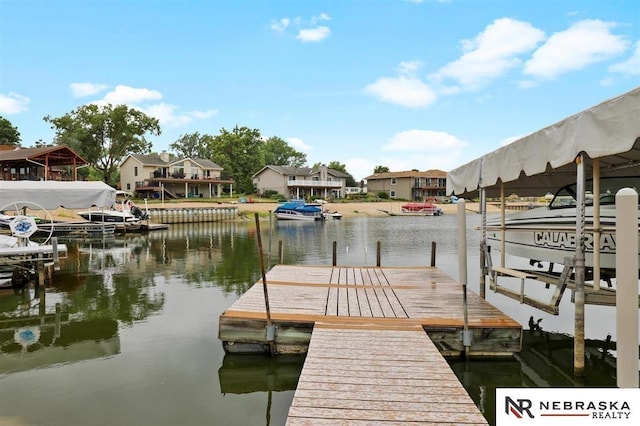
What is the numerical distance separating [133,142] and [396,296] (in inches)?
2388

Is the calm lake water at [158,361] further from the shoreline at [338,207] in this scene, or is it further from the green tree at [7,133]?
the green tree at [7,133]

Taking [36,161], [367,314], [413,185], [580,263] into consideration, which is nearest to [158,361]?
[367,314]

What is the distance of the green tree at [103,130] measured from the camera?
59.2 metres

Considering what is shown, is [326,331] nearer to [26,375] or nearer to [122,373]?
[122,373]

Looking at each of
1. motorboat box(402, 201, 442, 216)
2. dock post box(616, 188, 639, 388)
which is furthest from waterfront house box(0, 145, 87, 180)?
dock post box(616, 188, 639, 388)

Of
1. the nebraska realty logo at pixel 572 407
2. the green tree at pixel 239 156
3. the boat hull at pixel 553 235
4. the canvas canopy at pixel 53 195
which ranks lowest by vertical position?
the nebraska realty logo at pixel 572 407

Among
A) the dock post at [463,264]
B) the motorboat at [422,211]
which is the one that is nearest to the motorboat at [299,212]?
the motorboat at [422,211]

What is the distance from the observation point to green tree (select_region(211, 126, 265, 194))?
72938 millimetres

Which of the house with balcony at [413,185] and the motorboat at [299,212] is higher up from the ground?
the house with balcony at [413,185]

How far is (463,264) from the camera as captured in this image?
617 cm

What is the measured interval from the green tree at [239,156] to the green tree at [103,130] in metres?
13.1

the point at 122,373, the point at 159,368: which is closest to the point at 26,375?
the point at 122,373

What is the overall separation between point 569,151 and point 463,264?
1.99 metres

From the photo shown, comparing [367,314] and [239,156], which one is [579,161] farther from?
[239,156]
